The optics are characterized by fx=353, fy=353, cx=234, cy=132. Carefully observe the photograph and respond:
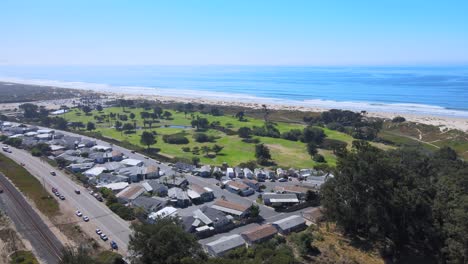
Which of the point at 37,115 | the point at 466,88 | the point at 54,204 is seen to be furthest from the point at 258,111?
the point at 466,88

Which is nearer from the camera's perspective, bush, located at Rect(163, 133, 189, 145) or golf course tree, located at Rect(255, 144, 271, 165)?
golf course tree, located at Rect(255, 144, 271, 165)

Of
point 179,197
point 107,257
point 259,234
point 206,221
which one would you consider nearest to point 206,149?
point 179,197

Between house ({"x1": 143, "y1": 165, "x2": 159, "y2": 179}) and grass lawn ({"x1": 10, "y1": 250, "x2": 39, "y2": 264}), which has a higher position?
grass lawn ({"x1": 10, "y1": 250, "x2": 39, "y2": 264})

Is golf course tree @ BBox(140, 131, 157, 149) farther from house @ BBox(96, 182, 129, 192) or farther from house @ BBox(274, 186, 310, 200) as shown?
house @ BBox(274, 186, 310, 200)

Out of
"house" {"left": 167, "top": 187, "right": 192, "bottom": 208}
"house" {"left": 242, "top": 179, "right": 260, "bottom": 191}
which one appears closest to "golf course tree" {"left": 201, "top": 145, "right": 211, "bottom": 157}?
"house" {"left": 242, "top": 179, "right": 260, "bottom": 191}

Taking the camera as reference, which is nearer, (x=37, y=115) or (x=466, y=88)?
(x=37, y=115)

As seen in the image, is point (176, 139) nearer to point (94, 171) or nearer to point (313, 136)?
point (94, 171)

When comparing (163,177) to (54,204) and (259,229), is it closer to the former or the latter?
(54,204)
